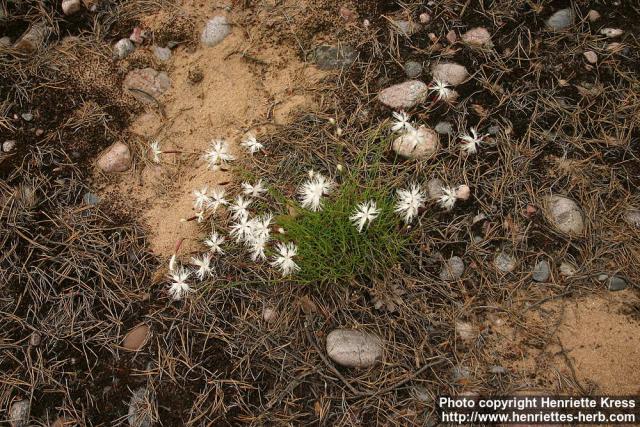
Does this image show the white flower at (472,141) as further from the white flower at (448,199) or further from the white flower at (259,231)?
the white flower at (259,231)

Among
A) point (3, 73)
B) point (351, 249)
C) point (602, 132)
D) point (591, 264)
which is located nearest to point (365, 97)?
point (351, 249)

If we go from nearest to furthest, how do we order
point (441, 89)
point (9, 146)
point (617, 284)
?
point (617, 284) → point (441, 89) → point (9, 146)

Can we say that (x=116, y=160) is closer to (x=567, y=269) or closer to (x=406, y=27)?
(x=406, y=27)

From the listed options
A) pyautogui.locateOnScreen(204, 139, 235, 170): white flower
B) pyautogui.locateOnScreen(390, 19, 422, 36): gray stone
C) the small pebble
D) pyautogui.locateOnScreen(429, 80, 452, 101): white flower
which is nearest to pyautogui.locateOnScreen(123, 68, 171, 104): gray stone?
pyautogui.locateOnScreen(204, 139, 235, 170): white flower

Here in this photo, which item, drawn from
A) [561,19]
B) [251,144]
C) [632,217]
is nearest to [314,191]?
[251,144]

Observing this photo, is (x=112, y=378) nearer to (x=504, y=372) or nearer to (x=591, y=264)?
(x=504, y=372)

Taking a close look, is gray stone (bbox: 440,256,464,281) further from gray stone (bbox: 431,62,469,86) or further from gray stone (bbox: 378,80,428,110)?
gray stone (bbox: 431,62,469,86)
